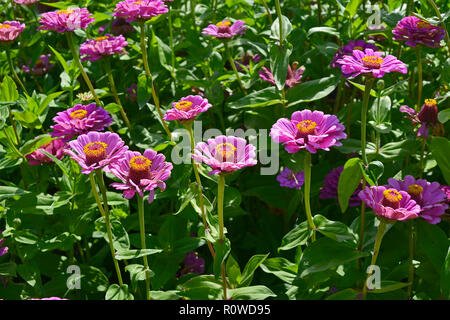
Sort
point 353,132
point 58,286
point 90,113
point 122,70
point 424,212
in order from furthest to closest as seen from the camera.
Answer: point 122,70, point 353,132, point 58,286, point 90,113, point 424,212

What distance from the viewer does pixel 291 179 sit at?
1583 mm

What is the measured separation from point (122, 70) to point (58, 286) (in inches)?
34.1

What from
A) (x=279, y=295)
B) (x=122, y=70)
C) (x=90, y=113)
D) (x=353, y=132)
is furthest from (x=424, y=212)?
(x=122, y=70)

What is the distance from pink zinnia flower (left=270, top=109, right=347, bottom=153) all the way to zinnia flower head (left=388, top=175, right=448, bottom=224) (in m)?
0.21

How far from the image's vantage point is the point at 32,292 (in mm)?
1412

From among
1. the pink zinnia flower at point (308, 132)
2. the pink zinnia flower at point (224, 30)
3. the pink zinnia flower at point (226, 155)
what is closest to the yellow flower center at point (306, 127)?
the pink zinnia flower at point (308, 132)

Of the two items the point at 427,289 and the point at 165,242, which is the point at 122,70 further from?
the point at 427,289

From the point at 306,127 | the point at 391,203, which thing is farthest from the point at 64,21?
the point at 391,203

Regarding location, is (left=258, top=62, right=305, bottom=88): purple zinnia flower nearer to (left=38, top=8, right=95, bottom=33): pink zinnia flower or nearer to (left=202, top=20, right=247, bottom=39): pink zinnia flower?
(left=202, top=20, right=247, bottom=39): pink zinnia flower

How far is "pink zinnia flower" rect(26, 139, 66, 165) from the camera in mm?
1454

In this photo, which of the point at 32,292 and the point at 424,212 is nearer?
the point at 424,212

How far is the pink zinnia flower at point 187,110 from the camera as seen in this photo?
1.17m

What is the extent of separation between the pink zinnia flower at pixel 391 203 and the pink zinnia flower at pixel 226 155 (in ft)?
0.79

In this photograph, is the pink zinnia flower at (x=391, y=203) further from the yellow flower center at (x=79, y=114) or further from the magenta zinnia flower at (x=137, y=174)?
the yellow flower center at (x=79, y=114)
